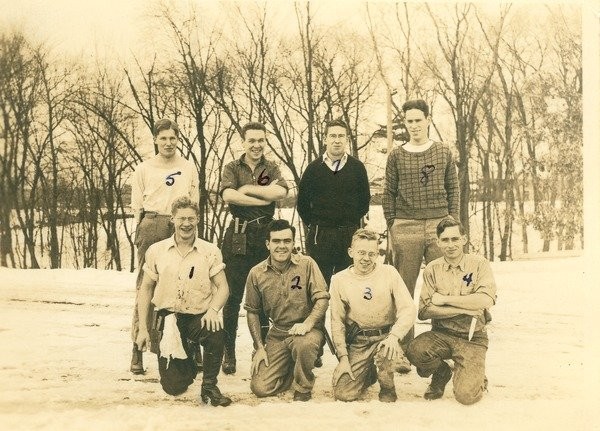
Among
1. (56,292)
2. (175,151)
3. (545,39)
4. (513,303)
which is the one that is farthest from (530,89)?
(56,292)

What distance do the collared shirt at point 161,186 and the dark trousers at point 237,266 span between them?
322 millimetres

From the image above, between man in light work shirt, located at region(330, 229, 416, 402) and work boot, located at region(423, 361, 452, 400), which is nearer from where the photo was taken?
man in light work shirt, located at region(330, 229, 416, 402)

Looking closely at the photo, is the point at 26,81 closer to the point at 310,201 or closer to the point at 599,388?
the point at 310,201

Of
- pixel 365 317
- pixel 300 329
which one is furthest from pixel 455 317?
pixel 300 329

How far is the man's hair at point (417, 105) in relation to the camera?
11.0ft

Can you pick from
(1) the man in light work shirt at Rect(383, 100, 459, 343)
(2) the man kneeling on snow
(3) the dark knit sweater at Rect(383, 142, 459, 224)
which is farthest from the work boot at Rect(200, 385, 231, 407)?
(3) the dark knit sweater at Rect(383, 142, 459, 224)

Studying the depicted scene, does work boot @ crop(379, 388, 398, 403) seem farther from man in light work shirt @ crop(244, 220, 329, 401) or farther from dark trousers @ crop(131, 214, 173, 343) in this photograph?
dark trousers @ crop(131, 214, 173, 343)

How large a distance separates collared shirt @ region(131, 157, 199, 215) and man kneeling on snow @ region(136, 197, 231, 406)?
0.16 metres

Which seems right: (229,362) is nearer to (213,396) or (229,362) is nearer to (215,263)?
(213,396)

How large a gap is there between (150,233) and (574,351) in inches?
101

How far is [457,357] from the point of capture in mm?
3102

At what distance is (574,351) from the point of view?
353 centimetres

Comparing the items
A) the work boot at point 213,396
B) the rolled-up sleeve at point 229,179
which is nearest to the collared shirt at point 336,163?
the rolled-up sleeve at point 229,179

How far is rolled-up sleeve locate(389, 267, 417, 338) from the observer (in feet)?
9.58
